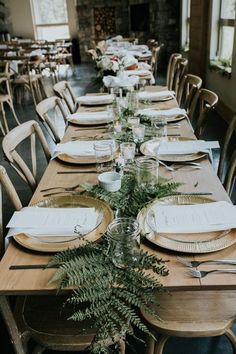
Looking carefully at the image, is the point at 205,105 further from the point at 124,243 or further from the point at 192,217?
the point at 124,243

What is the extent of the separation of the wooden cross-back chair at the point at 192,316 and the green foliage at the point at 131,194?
33 cm

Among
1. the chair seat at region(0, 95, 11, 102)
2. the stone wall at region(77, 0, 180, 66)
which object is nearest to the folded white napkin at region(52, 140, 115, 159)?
A: the chair seat at region(0, 95, 11, 102)

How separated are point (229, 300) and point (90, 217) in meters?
0.60

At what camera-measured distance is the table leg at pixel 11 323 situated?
3.38 ft

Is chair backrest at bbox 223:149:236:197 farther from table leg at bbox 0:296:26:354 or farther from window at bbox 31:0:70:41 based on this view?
window at bbox 31:0:70:41

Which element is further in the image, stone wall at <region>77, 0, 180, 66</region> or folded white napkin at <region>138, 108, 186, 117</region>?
stone wall at <region>77, 0, 180, 66</region>

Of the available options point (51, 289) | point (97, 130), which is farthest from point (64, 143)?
point (51, 289)

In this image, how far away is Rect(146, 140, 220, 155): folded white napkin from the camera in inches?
65.7

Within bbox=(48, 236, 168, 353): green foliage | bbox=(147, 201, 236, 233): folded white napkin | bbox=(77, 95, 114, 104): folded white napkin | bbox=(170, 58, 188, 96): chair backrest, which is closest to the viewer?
bbox=(48, 236, 168, 353): green foliage

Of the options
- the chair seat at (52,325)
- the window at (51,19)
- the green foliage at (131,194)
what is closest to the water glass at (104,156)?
the green foliage at (131,194)

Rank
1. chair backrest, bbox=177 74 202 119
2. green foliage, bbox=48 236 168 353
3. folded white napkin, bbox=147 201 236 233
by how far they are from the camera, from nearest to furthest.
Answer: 1. green foliage, bbox=48 236 168 353
2. folded white napkin, bbox=147 201 236 233
3. chair backrest, bbox=177 74 202 119

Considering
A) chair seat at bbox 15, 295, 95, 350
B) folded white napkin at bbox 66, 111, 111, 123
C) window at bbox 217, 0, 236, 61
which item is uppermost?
window at bbox 217, 0, 236, 61

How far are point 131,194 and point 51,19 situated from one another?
12.7m

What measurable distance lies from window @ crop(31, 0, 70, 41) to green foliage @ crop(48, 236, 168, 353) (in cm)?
1286
